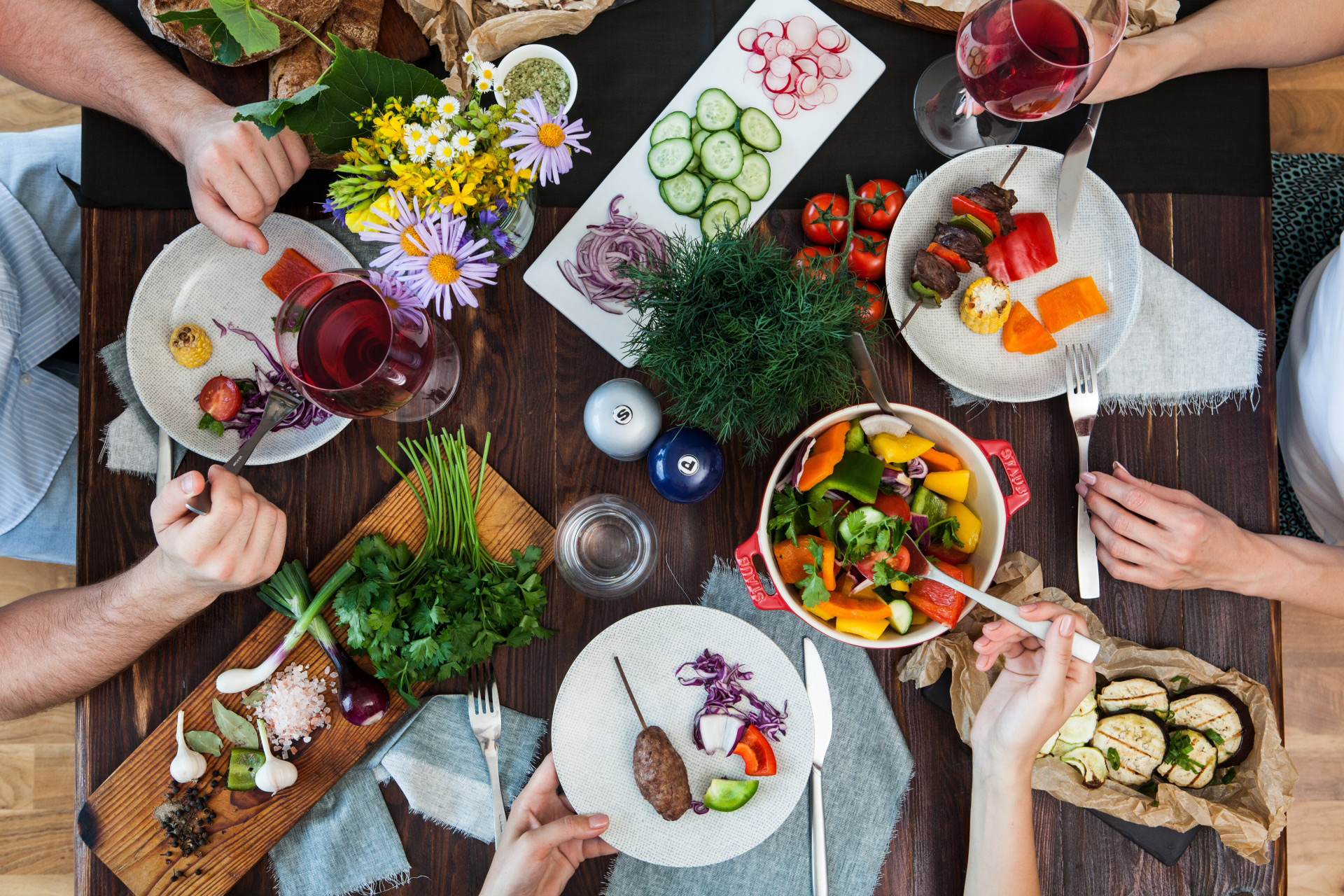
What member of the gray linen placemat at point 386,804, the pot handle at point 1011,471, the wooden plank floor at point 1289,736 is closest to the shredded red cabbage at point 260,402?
the gray linen placemat at point 386,804

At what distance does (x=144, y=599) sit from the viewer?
1.24 m

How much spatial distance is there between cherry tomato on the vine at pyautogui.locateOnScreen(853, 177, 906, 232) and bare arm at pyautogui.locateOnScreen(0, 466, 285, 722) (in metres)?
1.13

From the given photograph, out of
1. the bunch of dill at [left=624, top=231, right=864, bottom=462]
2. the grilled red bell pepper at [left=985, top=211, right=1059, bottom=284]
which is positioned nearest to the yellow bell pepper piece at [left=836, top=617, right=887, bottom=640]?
the bunch of dill at [left=624, top=231, right=864, bottom=462]

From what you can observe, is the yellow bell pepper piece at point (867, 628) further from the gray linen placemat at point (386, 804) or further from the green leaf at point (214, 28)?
the green leaf at point (214, 28)

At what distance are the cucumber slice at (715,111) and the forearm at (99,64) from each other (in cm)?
84

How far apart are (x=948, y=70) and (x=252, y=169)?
1.25 meters

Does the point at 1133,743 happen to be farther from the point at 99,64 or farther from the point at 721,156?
the point at 99,64

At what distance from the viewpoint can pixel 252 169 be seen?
1.23m

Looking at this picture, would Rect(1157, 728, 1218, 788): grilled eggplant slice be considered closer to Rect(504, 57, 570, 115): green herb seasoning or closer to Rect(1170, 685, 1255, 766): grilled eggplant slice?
Rect(1170, 685, 1255, 766): grilled eggplant slice

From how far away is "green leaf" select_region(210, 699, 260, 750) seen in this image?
4.25 feet

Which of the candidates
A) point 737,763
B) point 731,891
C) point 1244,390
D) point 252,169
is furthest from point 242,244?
point 1244,390

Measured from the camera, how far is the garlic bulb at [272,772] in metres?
1.27

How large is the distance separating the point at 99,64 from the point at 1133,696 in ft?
7.16

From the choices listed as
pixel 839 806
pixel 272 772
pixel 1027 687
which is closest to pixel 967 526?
pixel 1027 687
